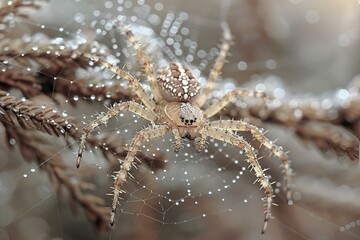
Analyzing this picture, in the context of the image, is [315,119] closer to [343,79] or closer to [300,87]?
[300,87]

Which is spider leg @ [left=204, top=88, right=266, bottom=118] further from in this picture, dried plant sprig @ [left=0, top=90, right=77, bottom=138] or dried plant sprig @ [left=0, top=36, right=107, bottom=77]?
dried plant sprig @ [left=0, top=90, right=77, bottom=138]

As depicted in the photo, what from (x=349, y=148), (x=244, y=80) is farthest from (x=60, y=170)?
(x=244, y=80)

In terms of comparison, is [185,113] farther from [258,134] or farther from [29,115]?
[29,115]

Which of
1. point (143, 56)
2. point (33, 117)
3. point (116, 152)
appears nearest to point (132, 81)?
point (143, 56)

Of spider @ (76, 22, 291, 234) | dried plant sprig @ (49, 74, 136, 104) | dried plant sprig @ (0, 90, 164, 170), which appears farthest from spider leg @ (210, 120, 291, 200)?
dried plant sprig @ (0, 90, 164, 170)

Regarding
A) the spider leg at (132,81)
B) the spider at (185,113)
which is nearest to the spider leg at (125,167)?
the spider at (185,113)
